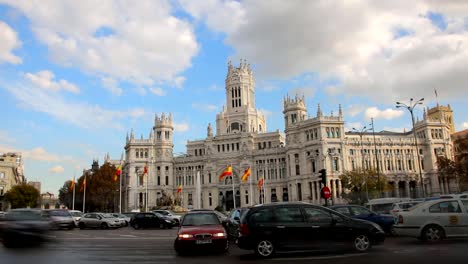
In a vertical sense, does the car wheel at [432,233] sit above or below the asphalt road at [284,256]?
above

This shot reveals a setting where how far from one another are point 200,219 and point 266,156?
82.2m

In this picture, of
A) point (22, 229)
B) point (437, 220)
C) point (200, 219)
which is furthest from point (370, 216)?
point (22, 229)

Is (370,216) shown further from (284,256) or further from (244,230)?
(244,230)

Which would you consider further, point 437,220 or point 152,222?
point 152,222

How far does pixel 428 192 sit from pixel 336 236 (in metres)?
86.4

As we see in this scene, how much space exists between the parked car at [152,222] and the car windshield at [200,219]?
2109cm

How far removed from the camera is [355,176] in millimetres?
72188

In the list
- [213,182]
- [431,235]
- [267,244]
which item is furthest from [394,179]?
[267,244]

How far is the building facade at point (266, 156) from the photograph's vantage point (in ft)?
287

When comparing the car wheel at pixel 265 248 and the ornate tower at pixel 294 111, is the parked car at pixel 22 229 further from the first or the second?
the ornate tower at pixel 294 111

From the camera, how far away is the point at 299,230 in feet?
46.2

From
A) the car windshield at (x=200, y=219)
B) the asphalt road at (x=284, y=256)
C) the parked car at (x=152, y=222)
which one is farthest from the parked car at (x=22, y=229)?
the parked car at (x=152, y=222)

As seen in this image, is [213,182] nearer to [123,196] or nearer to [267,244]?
[123,196]

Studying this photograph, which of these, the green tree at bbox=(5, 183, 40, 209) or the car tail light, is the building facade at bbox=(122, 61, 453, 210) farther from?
the car tail light
